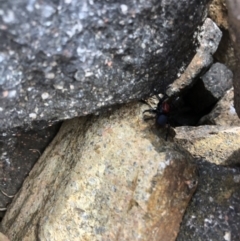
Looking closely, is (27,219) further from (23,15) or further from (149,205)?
(23,15)

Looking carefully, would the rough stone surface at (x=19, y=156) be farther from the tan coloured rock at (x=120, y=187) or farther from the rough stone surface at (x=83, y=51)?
the rough stone surface at (x=83, y=51)

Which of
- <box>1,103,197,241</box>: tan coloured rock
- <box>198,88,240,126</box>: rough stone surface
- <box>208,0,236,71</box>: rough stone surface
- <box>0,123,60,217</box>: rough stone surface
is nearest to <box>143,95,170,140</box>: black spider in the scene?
<box>1,103,197,241</box>: tan coloured rock

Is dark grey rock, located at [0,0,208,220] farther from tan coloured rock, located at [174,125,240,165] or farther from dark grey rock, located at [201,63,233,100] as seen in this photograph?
dark grey rock, located at [201,63,233,100]

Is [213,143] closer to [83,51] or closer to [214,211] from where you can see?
[214,211]

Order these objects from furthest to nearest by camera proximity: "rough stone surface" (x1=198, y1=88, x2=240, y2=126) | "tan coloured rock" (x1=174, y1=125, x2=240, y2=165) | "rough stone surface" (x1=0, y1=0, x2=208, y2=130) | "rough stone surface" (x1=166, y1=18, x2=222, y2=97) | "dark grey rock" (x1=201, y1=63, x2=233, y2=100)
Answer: "dark grey rock" (x1=201, y1=63, x2=233, y2=100), "rough stone surface" (x1=198, y1=88, x2=240, y2=126), "rough stone surface" (x1=166, y1=18, x2=222, y2=97), "tan coloured rock" (x1=174, y1=125, x2=240, y2=165), "rough stone surface" (x1=0, y1=0, x2=208, y2=130)

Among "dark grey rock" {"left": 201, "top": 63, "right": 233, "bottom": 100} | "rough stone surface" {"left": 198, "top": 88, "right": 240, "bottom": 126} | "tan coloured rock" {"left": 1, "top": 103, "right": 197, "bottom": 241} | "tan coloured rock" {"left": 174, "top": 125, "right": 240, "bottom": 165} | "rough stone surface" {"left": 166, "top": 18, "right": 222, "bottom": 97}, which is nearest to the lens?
"tan coloured rock" {"left": 1, "top": 103, "right": 197, "bottom": 241}

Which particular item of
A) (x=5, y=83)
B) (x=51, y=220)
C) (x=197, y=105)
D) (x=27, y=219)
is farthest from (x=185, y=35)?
(x=197, y=105)

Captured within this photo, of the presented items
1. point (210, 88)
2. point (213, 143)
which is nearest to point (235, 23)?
point (213, 143)
